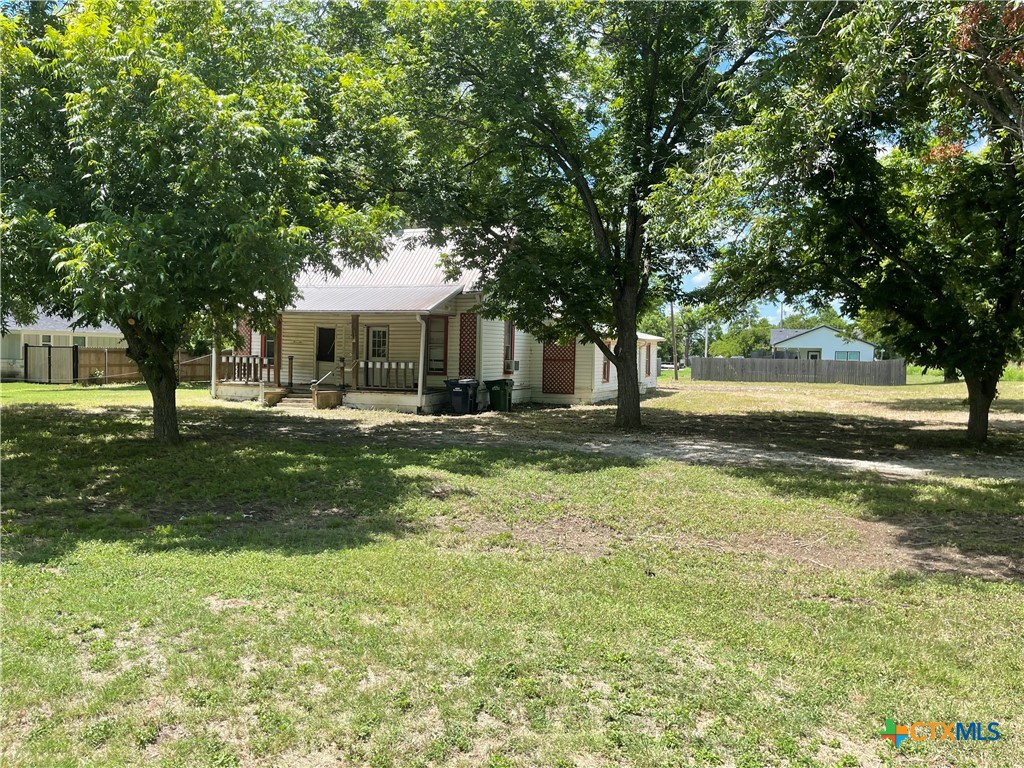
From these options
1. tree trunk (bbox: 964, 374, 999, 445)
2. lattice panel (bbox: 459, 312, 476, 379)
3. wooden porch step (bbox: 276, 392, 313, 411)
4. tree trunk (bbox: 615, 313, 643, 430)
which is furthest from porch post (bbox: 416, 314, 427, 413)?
tree trunk (bbox: 964, 374, 999, 445)

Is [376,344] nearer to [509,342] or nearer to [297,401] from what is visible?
[297,401]

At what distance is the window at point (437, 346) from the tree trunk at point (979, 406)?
13368 mm

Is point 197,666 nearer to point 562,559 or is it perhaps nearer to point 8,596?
point 8,596

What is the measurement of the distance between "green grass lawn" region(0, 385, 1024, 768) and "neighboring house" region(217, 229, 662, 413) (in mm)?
11158

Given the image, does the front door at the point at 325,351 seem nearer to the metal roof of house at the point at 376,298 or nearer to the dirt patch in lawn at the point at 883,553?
the metal roof of house at the point at 376,298

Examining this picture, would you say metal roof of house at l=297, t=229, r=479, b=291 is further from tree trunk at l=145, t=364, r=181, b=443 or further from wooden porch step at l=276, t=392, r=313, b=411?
tree trunk at l=145, t=364, r=181, b=443

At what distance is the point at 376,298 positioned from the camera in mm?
20406

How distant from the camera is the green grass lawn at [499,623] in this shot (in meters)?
3.17

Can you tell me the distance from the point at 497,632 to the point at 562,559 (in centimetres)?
172

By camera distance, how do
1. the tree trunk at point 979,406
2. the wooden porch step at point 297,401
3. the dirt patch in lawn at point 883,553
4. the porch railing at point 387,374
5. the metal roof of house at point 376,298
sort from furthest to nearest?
the porch railing at point 387,374 → the wooden porch step at point 297,401 → the metal roof of house at point 376,298 → the tree trunk at point 979,406 → the dirt patch in lawn at point 883,553

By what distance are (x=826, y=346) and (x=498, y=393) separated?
48538 mm

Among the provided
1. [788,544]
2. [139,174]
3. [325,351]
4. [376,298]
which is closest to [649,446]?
[788,544]

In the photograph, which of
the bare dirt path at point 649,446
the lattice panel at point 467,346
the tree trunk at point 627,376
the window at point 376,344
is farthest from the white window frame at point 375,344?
the tree trunk at point 627,376

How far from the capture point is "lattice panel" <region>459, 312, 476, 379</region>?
20.7 m
